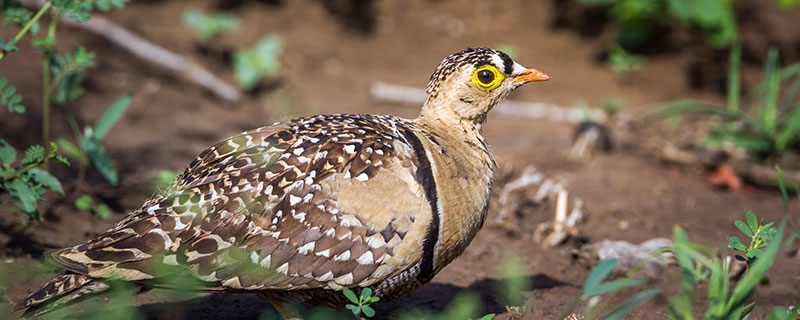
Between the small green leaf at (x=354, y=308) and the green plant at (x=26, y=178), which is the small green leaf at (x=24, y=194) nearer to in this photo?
the green plant at (x=26, y=178)

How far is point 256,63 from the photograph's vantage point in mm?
8391

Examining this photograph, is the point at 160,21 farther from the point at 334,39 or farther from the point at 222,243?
the point at 222,243

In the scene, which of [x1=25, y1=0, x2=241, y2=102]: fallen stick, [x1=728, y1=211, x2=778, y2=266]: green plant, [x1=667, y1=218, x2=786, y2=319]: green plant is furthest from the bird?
[x1=25, y1=0, x2=241, y2=102]: fallen stick

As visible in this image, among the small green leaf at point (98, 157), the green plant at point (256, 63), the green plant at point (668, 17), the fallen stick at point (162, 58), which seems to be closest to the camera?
the small green leaf at point (98, 157)

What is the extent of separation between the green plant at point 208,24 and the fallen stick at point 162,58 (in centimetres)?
50

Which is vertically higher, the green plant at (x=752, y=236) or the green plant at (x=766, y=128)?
the green plant at (x=752, y=236)

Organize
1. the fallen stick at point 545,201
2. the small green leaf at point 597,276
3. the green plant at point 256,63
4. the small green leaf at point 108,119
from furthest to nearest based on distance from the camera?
the green plant at point 256,63 < the fallen stick at point 545,201 < the small green leaf at point 108,119 < the small green leaf at point 597,276

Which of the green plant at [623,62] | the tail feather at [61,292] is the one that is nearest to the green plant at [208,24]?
the green plant at [623,62]

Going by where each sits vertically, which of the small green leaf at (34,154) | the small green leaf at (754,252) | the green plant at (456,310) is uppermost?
the small green leaf at (34,154)

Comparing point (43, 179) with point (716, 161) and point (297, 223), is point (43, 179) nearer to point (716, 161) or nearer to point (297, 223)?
point (297, 223)

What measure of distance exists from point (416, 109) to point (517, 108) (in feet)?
3.74

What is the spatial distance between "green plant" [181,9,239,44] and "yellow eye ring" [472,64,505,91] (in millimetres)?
5262

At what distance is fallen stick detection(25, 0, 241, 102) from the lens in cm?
789

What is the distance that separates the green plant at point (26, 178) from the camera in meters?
3.86
